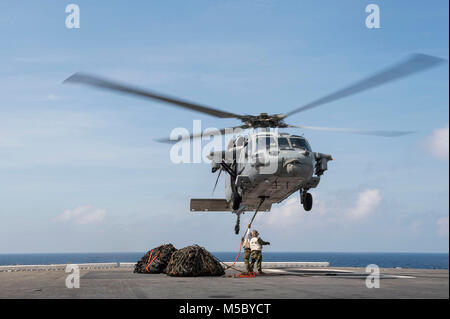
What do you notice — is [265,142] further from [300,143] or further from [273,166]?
[300,143]

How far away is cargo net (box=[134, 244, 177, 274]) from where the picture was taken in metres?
22.5

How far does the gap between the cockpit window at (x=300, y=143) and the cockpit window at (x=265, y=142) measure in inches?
35.7

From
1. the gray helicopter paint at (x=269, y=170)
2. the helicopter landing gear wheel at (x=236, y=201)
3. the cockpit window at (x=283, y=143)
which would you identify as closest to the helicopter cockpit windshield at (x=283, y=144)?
the cockpit window at (x=283, y=143)

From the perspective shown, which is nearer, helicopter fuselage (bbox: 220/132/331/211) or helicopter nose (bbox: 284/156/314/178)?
helicopter nose (bbox: 284/156/314/178)

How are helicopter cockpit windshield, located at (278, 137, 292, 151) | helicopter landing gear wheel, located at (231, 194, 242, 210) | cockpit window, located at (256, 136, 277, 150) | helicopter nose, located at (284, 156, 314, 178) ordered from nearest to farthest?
1. helicopter nose, located at (284, 156, 314, 178)
2. helicopter cockpit windshield, located at (278, 137, 292, 151)
3. cockpit window, located at (256, 136, 277, 150)
4. helicopter landing gear wheel, located at (231, 194, 242, 210)

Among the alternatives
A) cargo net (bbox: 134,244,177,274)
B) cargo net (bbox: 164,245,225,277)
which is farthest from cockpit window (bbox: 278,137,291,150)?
cargo net (bbox: 134,244,177,274)

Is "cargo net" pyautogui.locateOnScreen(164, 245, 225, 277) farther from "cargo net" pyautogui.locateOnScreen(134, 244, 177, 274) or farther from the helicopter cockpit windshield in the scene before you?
the helicopter cockpit windshield

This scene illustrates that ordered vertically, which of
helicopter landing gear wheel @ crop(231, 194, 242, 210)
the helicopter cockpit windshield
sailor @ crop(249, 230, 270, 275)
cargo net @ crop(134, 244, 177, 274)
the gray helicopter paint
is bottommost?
cargo net @ crop(134, 244, 177, 274)

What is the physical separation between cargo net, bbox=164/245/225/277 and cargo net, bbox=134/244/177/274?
4.23ft

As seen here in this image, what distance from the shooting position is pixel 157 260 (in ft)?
74.0

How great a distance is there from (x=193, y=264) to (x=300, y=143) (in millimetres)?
7357
